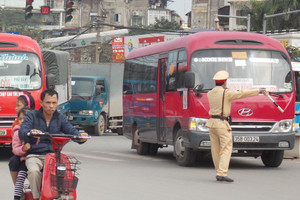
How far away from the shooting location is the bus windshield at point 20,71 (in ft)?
59.4

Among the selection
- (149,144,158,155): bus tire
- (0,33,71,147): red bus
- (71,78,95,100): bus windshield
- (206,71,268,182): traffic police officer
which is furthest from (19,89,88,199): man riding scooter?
(71,78,95,100): bus windshield

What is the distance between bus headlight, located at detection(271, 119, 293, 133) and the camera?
52.4 ft

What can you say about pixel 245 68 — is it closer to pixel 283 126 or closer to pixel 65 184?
pixel 283 126

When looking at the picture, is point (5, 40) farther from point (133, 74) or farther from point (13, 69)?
point (133, 74)

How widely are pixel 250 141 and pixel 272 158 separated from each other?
1295 millimetres

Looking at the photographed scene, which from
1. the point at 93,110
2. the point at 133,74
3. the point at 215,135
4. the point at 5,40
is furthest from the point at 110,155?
the point at 93,110

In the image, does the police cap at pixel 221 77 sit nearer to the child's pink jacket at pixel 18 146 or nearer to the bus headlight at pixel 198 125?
the bus headlight at pixel 198 125

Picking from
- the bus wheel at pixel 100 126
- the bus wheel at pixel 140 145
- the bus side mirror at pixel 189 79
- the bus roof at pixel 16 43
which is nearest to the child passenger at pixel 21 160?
the bus side mirror at pixel 189 79

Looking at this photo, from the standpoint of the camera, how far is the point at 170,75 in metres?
17.7

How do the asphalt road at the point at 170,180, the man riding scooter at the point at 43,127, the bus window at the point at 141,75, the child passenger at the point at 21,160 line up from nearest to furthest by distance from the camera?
the man riding scooter at the point at 43,127 → the child passenger at the point at 21,160 → the asphalt road at the point at 170,180 → the bus window at the point at 141,75

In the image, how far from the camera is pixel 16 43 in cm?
1872

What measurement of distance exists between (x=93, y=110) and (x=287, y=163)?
14.0m

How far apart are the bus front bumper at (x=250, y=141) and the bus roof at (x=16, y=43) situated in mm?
4855

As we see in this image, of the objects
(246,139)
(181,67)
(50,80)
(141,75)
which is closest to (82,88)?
(141,75)
